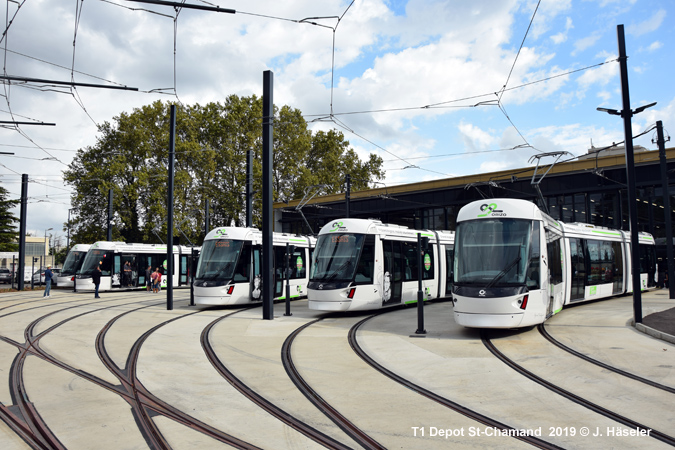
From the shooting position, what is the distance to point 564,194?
2998 cm

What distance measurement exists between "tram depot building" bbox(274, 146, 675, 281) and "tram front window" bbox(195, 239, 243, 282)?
260 inches

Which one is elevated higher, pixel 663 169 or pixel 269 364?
pixel 663 169

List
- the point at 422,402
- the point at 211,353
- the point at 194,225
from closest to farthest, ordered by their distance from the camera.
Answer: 1. the point at 422,402
2. the point at 211,353
3. the point at 194,225

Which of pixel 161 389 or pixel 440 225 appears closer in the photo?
pixel 161 389

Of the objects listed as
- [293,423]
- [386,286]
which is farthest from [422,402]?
[386,286]

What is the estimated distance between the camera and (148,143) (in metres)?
42.8

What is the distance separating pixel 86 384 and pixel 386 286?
10.3m

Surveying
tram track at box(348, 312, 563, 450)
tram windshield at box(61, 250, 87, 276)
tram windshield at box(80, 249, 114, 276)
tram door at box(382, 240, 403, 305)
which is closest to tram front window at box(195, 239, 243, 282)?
tram door at box(382, 240, 403, 305)

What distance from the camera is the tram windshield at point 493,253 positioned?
1152 centimetres

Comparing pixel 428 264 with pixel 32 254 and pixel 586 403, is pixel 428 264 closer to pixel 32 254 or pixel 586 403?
pixel 586 403

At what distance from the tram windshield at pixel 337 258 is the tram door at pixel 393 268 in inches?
44.6

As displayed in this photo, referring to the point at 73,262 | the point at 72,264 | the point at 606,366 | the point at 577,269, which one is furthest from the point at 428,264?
the point at 72,264

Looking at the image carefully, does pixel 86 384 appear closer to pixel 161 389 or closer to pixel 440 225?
pixel 161 389

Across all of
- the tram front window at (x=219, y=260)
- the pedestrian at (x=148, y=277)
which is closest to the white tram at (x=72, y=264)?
the pedestrian at (x=148, y=277)
